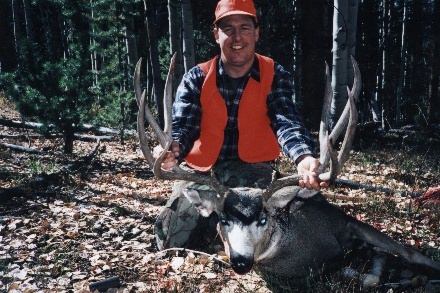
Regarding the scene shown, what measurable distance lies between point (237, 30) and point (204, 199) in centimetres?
177

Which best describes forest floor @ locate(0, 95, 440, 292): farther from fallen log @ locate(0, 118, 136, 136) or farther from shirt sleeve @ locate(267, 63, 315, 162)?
fallen log @ locate(0, 118, 136, 136)

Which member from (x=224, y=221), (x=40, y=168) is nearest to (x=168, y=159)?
(x=224, y=221)

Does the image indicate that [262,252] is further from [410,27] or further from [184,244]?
[410,27]

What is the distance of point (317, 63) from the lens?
13.2m

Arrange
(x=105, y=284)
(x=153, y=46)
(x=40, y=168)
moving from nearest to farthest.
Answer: (x=105, y=284) < (x=40, y=168) < (x=153, y=46)

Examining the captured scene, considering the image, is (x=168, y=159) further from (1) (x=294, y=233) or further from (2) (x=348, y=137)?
(2) (x=348, y=137)

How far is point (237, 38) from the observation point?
4.45m

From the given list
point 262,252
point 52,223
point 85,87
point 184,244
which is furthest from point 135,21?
point 262,252

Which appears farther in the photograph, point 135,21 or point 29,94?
point 135,21

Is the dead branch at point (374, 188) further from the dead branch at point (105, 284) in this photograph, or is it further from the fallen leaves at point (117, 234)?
the dead branch at point (105, 284)

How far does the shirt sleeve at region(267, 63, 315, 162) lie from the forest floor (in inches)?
51.2

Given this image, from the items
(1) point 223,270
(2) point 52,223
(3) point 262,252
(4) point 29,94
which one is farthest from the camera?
(4) point 29,94

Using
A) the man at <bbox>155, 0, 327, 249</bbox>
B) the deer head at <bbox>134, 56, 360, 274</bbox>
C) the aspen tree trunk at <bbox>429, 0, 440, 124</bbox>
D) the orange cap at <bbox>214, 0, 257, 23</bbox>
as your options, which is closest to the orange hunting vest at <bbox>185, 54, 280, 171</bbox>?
the man at <bbox>155, 0, 327, 249</bbox>

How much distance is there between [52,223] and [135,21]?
9272 mm
